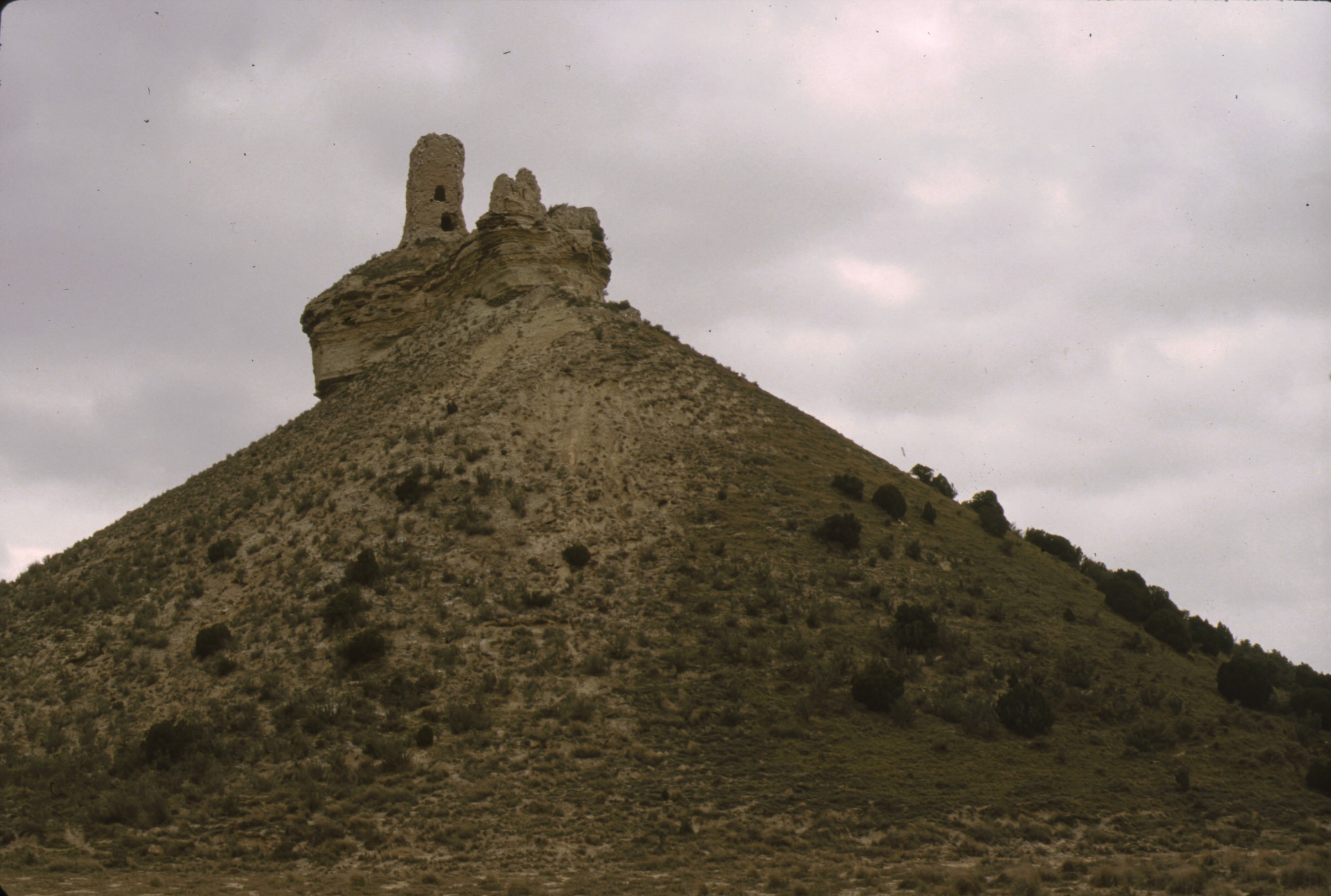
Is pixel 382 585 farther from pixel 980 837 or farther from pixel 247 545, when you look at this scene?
pixel 980 837

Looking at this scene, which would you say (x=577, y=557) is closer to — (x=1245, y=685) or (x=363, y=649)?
(x=363, y=649)

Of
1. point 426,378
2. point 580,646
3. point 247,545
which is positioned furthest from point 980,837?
point 426,378

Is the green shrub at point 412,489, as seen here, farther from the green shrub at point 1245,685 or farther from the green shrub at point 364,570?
the green shrub at point 1245,685

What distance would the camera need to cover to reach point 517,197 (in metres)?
46.8

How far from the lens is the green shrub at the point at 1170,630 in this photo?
107ft

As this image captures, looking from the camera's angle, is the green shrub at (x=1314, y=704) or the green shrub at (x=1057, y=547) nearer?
the green shrub at (x=1314, y=704)

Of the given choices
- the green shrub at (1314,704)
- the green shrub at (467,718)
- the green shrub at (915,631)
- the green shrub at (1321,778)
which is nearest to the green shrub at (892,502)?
the green shrub at (915,631)

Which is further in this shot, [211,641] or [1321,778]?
[211,641]

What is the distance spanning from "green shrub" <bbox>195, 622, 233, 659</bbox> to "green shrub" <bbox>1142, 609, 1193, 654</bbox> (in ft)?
95.5

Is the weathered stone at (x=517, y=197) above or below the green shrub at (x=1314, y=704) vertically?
above

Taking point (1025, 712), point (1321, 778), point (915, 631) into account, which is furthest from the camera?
point (915, 631)

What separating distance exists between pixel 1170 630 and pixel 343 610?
26103mm

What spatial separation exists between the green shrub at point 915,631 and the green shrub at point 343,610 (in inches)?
612

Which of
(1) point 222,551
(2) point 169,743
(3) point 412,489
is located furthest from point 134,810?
(3) point 412,489
